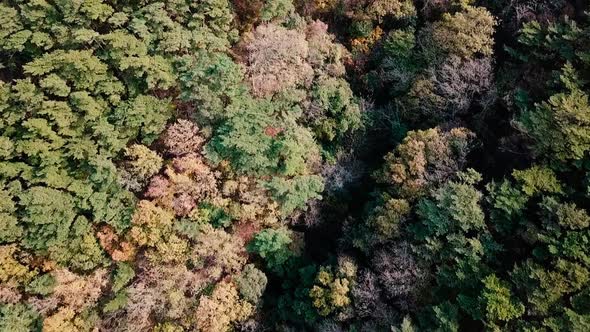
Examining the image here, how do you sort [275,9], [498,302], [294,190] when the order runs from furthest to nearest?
[275,9] < [294,190] < [498,302]

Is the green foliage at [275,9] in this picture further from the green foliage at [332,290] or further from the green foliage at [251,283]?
the green foliage at [332,290]

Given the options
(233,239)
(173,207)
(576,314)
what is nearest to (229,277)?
(233,239)

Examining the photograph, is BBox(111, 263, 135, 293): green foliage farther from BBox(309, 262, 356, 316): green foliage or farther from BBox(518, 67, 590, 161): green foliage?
BBox(518, 67, 590, 161): green foliage

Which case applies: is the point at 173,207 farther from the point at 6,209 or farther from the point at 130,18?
the point at 130,18

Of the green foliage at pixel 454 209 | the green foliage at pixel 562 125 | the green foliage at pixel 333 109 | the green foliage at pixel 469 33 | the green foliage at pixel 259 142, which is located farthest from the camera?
the green foliage at pixel 333 109


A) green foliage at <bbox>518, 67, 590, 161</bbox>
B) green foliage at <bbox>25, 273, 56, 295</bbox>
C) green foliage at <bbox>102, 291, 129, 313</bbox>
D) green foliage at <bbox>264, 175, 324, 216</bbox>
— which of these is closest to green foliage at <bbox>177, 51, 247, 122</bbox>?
green foliage at <bbox>264, 175, 324, 216</bbox>

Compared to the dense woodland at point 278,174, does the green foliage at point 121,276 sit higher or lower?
lower

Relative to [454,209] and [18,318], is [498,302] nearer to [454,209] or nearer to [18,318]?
[454,209]

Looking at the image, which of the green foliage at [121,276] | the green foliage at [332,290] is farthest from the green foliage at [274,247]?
the green foliage at [121,276]

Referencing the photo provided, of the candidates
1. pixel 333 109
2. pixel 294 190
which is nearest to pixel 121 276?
pixel 294 190
